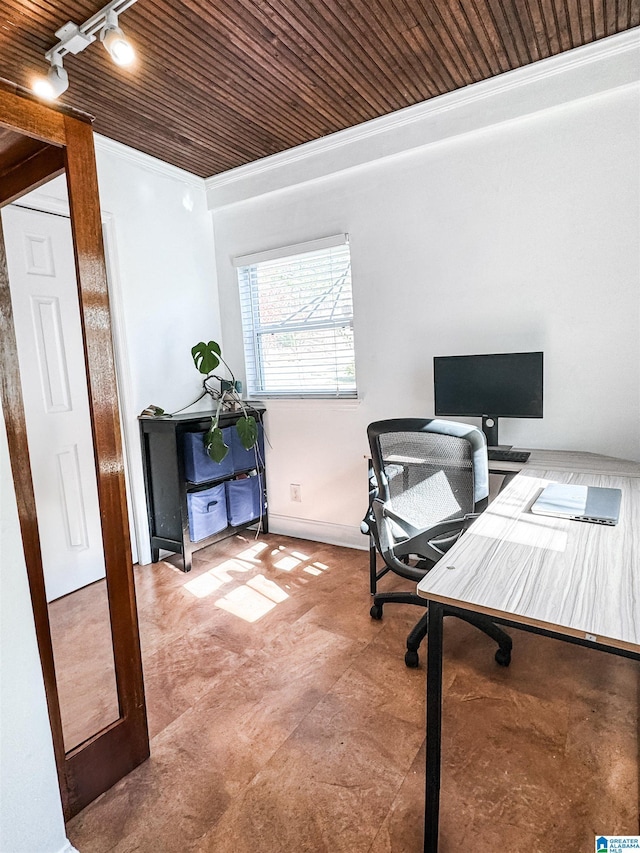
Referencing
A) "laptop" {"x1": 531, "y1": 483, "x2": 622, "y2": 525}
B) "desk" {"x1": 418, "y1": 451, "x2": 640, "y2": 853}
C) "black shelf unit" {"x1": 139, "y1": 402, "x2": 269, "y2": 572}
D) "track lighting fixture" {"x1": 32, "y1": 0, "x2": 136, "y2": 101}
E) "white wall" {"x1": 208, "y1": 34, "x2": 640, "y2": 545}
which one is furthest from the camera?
"black shelf unit" {"x1": 139, "y1": 402, "x2": 269, "y2": 572}

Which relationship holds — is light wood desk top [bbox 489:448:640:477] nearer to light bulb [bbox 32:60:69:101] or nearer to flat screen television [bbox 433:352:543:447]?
flat screen television [bbox 433:352:543:447]

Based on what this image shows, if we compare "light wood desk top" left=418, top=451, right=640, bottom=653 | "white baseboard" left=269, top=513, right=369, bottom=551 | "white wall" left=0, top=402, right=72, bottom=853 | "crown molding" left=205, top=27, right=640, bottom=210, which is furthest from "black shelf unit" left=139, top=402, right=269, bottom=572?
"light wood desk top" left=418, top=451, right=640, bottom=653

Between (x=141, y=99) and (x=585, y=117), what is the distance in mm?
2245

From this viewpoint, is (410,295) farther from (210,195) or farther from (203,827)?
(203,827)

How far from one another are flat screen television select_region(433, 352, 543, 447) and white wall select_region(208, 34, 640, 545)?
19cm

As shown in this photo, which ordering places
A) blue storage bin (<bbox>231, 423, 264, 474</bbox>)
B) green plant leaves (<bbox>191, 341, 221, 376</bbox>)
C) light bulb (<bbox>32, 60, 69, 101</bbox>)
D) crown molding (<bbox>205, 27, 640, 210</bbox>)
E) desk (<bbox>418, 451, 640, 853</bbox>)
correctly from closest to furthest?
desk (<bbox>418, 451, 640, 853</bbox>) < light bulb (<bbox>32, 60, 69, 101</bbox>) < crown molding (<bbox>205, 27, 640, 210</bbox>) < green plant leaves (<bbox>191, 341, 221, 376</bbox>) < blue storage bin (<bbox>231, 423, 264, 474</bbox>)

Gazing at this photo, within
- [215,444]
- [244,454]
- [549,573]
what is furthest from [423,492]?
[244,454]

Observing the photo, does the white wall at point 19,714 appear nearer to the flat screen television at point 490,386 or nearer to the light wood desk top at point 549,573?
the light wood desk top at point 549,573

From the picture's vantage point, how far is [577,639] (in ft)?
3.03

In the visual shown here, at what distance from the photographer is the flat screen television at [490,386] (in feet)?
7.88

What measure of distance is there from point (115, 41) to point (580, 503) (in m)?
2.45

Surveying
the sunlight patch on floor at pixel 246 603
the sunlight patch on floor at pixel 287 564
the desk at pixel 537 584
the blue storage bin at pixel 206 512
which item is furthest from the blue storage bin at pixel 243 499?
the desk at pixel 537 584

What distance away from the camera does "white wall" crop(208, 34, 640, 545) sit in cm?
230

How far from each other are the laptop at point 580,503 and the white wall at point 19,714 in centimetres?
150
